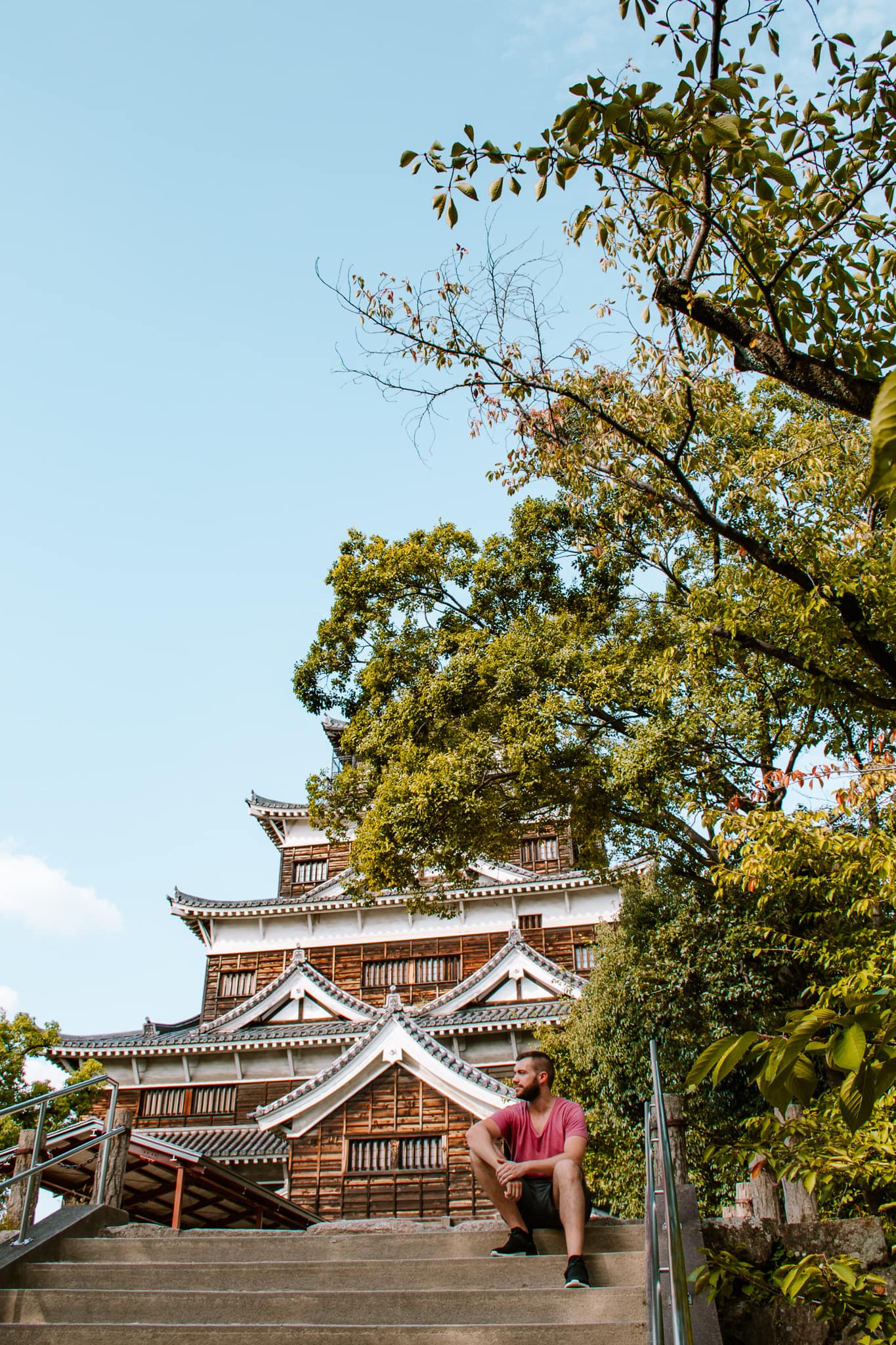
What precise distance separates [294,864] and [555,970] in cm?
1012

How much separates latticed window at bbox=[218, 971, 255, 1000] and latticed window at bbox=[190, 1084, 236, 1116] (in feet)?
10.9

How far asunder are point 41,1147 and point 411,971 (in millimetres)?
19746

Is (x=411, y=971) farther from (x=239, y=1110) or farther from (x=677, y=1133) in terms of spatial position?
(x=677, y=1133)

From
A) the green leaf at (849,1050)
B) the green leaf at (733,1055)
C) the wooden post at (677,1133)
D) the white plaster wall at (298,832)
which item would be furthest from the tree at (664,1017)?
the white plaster wall at (298,832)

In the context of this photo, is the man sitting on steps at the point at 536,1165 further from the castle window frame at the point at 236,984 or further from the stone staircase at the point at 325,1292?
the castle window frame at the point at 236,984

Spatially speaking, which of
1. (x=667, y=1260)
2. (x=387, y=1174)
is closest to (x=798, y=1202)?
(x=667, y=1260)

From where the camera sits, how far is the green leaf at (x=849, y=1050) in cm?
178

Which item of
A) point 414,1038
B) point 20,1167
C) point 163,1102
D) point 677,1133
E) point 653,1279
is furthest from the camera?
point 163,1102

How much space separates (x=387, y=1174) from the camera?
17375 millimetres

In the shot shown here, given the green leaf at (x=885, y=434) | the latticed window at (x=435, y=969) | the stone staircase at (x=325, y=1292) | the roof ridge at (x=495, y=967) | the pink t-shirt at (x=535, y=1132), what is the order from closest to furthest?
the green leaf at (x=885, y=434), the stone staircase at (x=325, y=1292), the pink t-shirt at (x=535, y=1132), the roof ridge at (x=495, y=967), the latticed window at (x=435, y=969)

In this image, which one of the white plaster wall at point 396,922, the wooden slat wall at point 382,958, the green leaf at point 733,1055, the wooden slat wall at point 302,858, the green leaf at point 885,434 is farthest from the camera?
the wooden slat wall at point 302,858

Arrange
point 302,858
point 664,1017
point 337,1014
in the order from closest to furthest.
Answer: point 664,1017, point 337,1014, point 302,858

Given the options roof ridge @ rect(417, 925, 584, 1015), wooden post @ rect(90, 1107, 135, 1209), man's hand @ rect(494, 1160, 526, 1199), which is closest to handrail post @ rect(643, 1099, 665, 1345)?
man's hand @ rect(494, 1160, 526, 1199)

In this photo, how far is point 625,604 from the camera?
13.4 m
